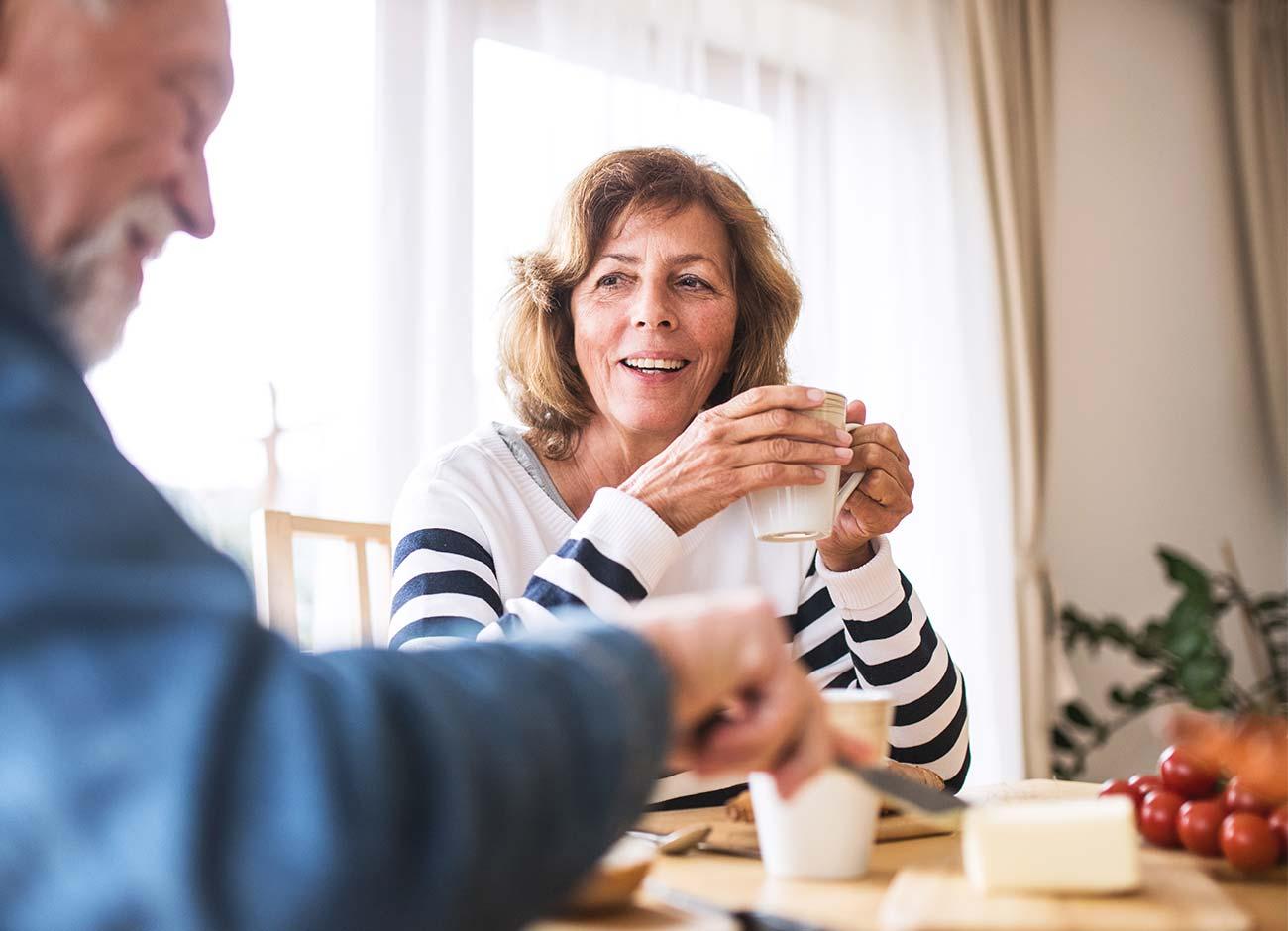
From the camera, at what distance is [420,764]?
1.18ft

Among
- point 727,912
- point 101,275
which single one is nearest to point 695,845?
point 727,912

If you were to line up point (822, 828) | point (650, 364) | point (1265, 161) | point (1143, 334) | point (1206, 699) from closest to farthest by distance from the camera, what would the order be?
1. point (822, 828)
2. point (650, 364)
3. point (1206, 699)
4. point (1143, 334)
5. point (1265, 161)

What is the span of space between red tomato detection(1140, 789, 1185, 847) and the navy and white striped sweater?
45 cm

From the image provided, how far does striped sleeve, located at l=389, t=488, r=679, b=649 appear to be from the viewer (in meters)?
1.12

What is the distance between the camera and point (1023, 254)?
3436 mm

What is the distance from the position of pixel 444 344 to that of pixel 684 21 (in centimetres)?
109

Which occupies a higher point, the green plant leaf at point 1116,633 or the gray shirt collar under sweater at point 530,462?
the gray shirt collar under sweater at point 530,462

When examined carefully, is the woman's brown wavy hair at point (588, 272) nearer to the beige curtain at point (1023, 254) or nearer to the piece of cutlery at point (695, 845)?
the piece of cutlery at point (695, 845)

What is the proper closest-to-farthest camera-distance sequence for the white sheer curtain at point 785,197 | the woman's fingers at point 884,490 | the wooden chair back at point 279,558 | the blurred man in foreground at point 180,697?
the blurred man in foreground at point 180,697, the woman's fingers at point 884,490, the wooden chair back at point 279,558, the white sheer curtain at point 785,197

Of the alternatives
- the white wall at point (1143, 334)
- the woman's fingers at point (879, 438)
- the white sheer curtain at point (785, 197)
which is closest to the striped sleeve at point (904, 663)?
the woman's fingers at point (879, 438)

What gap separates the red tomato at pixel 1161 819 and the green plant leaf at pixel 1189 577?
268 centimetres

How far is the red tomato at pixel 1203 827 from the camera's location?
0.78m

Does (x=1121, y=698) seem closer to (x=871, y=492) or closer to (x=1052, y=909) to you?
(x=871, y=492)

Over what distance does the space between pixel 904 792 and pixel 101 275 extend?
45cm
